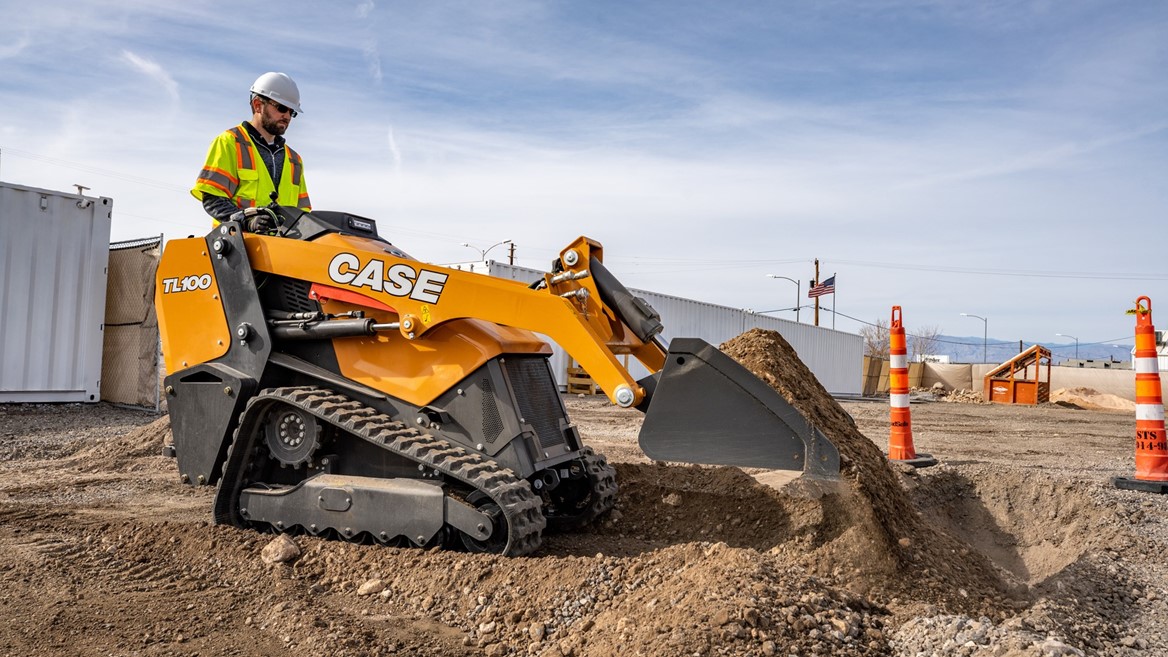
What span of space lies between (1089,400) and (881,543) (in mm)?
27123

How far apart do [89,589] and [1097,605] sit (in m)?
4.57

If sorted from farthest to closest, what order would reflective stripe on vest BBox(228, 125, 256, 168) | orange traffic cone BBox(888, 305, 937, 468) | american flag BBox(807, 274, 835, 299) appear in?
american flag BBox(807, 274, 835, 299)
orange traffic cone BBox(888, 305, 937, 468)
reflective stripe on vest BBox(228, 125, 256, 168)

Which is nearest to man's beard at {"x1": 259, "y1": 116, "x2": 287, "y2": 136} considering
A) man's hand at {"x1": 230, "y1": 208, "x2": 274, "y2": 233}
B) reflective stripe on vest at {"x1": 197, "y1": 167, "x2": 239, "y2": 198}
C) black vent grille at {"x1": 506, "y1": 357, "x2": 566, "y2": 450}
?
reflective stripe on vest at {"x1": 197, "y1": 167, "x2": 239, "y2": 198}

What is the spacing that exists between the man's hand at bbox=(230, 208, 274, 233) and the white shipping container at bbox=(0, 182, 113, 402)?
24.1ft

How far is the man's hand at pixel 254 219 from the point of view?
4.98 meters

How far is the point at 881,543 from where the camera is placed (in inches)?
164

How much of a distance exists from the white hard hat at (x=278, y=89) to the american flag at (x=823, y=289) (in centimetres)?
3948

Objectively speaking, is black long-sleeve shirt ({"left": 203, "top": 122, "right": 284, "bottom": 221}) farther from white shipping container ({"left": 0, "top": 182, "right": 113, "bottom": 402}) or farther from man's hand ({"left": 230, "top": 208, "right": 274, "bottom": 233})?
white shipping container ({"left": 0, "top": 182, "right": 113, "bottom": 402})

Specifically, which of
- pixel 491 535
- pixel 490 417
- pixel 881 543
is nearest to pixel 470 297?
pixel 490 417

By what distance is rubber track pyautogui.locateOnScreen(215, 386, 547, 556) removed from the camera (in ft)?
13.3

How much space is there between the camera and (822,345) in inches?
1355

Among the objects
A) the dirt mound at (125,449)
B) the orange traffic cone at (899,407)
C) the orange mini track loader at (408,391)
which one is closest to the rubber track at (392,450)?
the orange mini track loader at (408,391)

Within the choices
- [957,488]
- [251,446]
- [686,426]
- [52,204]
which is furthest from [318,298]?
[52,204]

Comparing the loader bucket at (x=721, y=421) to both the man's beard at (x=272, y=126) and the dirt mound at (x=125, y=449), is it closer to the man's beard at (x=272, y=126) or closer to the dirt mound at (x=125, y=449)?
the man's beard at (x=272, y=126)
